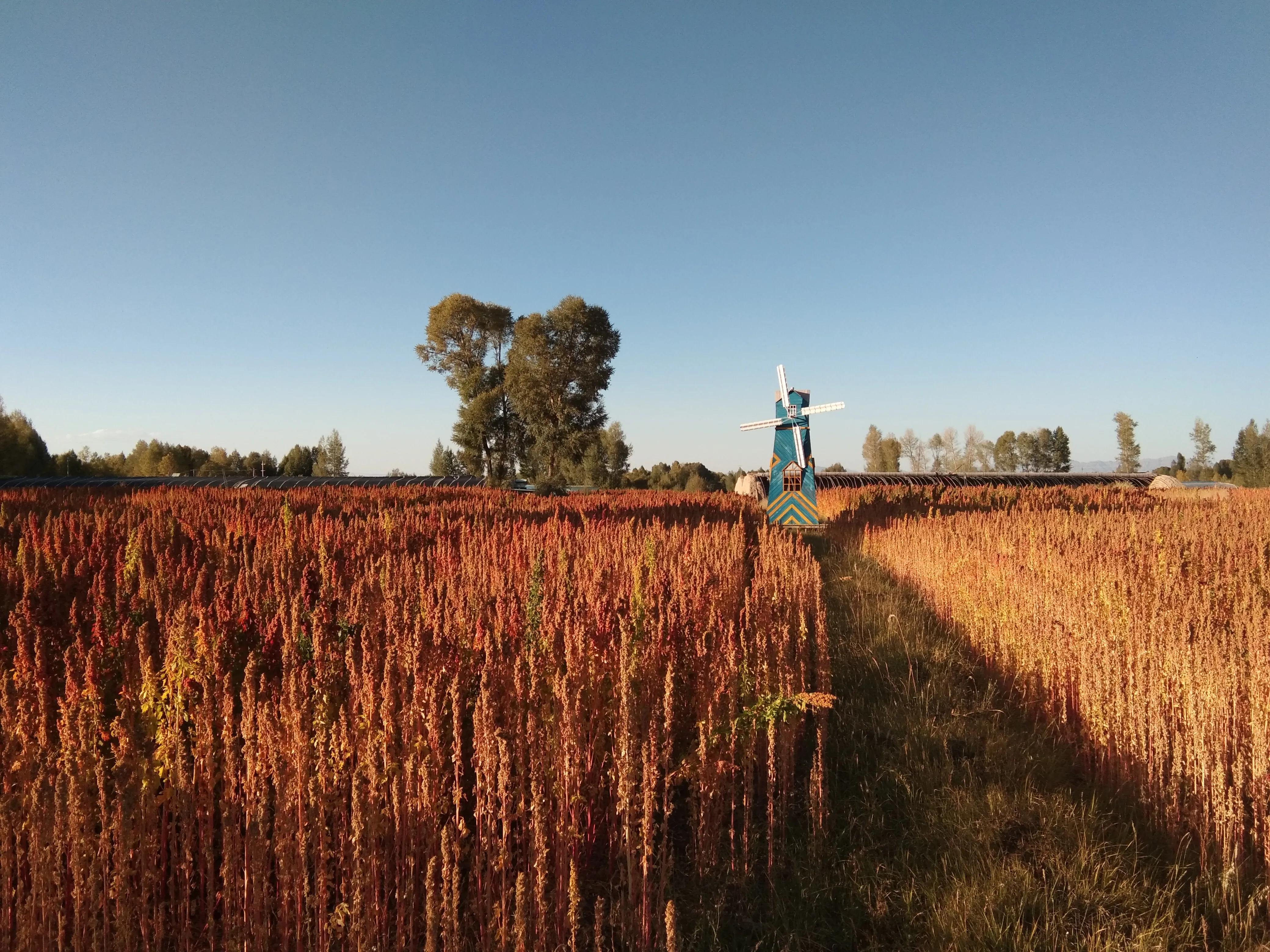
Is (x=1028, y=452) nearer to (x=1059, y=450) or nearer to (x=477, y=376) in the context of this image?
(x=1059, y=450)

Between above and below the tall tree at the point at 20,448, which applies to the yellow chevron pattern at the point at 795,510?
below

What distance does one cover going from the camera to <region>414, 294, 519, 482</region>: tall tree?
41125mm

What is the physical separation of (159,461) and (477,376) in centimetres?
5842

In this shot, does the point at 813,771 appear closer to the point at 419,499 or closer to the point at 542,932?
the point at 542,932

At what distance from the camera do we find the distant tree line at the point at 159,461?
177ft

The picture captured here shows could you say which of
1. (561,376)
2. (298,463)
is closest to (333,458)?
(298,463)

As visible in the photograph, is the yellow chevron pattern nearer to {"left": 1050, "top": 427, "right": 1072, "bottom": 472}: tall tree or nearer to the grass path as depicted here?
the grass path

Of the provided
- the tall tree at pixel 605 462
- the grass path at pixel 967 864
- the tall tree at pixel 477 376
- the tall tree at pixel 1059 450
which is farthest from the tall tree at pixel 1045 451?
the grass path at pixel 967 864

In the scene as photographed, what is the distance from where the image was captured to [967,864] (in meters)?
2.87

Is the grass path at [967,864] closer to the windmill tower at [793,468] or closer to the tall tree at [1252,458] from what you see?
the windmill tower at [793,468]

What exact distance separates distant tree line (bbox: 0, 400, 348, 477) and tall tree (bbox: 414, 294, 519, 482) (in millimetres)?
22827

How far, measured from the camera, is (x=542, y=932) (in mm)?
1919

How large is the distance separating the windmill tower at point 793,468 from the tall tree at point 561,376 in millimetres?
21066

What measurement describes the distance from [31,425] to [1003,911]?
78.1 meters
